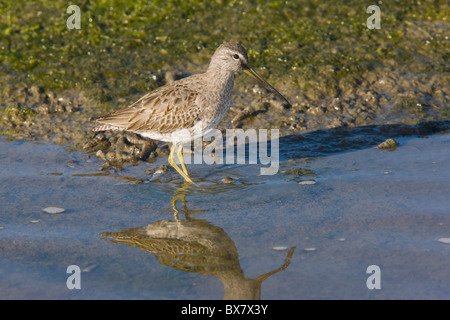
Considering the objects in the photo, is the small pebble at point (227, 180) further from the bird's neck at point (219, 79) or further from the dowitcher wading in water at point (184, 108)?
the bird's neck at point (219, 79)

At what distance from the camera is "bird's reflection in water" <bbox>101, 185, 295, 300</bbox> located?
5.17 metres

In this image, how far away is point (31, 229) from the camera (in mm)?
6145

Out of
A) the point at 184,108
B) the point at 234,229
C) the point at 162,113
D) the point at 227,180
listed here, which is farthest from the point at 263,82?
the point at 234,229

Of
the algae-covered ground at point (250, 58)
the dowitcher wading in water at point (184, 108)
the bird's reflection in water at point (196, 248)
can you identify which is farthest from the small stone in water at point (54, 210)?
the algae-covered ground at point (250, 58)

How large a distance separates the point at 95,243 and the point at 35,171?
2155mm

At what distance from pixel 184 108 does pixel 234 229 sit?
2.09 metres

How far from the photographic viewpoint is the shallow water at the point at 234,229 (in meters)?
5.14

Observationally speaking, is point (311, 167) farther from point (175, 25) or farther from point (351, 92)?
point (175, 25)

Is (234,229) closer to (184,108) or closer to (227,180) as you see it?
(227,180)

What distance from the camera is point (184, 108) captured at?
24.6 feet

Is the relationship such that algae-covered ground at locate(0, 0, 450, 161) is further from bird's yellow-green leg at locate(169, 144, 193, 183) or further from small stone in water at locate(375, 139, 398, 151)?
bird's yellow-green leg at locate(169, 144, 193, 183)

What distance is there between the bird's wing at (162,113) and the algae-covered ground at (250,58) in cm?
98
